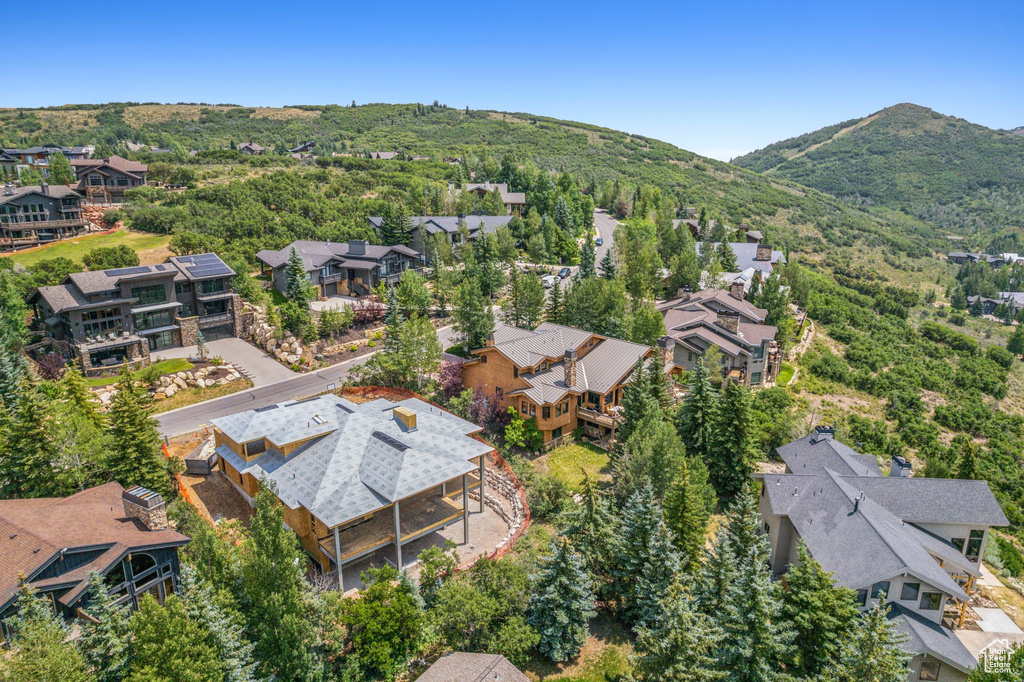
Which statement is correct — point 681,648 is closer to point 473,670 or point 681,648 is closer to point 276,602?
point 473,670

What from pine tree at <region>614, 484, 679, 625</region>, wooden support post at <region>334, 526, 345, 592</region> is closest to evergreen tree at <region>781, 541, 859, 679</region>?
pine tree at <region>614, 484, 679, 625</region>

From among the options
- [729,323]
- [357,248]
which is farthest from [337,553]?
[357,248]

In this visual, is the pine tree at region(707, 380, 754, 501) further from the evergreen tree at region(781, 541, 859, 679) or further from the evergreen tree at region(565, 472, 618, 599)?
the evergreen tree at region(781, 541, 859, 679)

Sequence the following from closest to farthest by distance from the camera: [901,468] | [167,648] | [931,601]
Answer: [167,648], [931,601], [901,468]

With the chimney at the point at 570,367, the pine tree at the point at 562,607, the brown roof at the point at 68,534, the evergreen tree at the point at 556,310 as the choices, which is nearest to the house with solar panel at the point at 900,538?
the pine tree at the point at 562,607

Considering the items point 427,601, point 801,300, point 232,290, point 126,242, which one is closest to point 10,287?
point 232,290

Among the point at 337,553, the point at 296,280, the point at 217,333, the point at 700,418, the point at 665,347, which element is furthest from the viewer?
the point at 296,280
